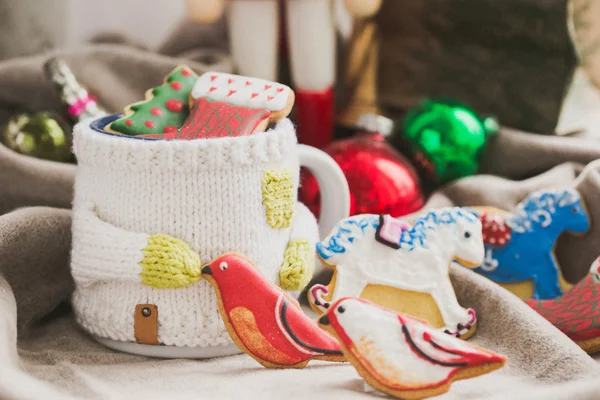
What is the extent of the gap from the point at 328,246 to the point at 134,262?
0.55 feet

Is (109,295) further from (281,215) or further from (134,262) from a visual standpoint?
(281,215)

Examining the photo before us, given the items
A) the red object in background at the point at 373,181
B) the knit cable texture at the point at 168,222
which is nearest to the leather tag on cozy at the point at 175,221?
the knit cable texture at the point at 168,222

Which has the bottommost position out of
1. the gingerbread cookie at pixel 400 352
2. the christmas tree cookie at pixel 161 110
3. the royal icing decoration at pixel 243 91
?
the gingerbread cookie at pixel 400 352

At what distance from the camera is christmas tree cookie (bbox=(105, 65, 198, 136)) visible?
576mm

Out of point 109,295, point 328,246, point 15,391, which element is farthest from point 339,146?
point 15,391

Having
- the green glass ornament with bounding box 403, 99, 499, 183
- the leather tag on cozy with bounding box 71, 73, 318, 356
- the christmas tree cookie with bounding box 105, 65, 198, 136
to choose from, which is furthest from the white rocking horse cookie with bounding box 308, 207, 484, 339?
the green glass ornament with bounding box 403, 99, 499, 183

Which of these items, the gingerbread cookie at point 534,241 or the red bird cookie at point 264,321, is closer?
the red bird cookie at point 264,321

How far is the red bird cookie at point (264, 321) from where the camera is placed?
507 millimetres

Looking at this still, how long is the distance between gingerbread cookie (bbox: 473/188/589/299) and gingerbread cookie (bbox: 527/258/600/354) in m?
0.08

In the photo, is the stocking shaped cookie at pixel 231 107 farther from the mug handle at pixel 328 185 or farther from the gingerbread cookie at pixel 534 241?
the gingerbread cookie at pixel 534 241

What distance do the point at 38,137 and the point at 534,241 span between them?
0.55 meters

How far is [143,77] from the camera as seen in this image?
91 centimetres

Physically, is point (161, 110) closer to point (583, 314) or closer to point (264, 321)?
point (264, 321)

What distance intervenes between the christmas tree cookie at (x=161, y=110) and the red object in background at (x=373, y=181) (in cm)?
22
